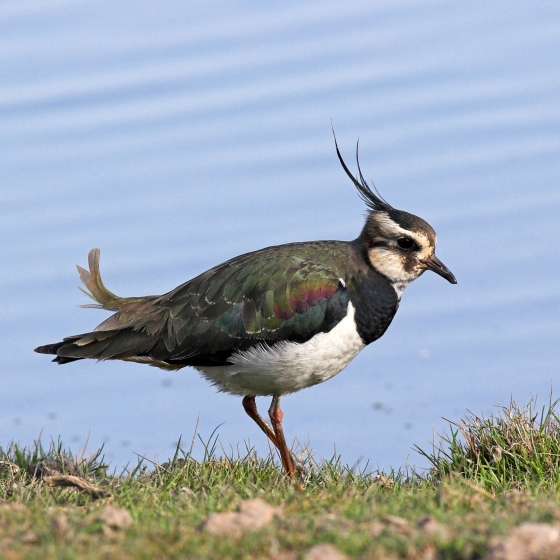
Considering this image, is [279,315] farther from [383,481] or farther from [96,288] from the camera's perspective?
[96,288]

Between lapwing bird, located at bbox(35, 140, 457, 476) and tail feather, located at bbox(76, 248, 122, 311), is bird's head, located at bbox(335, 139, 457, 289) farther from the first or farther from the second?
tail feather, located at bbox(76, 248, 122, 311)

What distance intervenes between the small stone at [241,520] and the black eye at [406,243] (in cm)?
283

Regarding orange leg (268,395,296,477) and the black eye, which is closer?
orange leg (268,395,296,477)

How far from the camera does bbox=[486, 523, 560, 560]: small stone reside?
324 cm

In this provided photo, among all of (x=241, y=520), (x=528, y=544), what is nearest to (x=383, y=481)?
(x=241, y=520)

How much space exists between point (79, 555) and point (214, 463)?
2.41 meters

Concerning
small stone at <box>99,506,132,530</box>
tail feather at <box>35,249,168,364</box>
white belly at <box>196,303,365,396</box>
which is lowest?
small stone at <box>99,506,132,530</box>

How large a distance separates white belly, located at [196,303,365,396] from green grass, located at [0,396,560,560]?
1.52 feet

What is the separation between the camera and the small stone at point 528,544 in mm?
3242

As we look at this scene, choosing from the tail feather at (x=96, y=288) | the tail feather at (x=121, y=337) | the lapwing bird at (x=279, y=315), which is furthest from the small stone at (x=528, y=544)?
the tail feather at (x=96, y=288)

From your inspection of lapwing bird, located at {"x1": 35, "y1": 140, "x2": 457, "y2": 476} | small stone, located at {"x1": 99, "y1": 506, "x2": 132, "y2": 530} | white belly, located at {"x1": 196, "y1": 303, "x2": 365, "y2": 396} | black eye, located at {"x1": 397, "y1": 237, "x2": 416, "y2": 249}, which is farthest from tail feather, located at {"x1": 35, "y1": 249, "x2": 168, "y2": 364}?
small stone, located at {"x1": 99, "y1": 506, "x2": 132, "y2": 530}

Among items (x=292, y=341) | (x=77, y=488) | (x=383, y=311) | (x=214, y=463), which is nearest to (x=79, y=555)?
(x=77, y=488)

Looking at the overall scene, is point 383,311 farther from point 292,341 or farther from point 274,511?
point 274,511

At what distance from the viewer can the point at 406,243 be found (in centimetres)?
640
